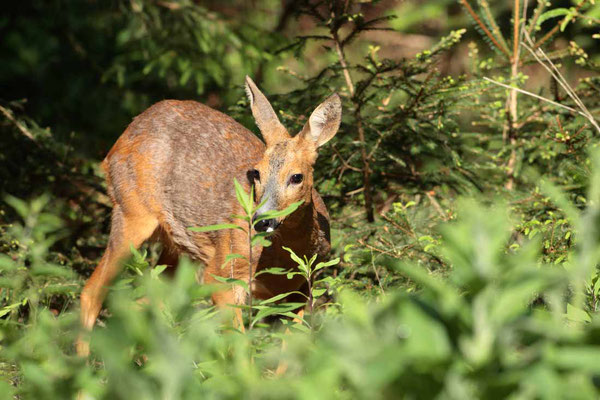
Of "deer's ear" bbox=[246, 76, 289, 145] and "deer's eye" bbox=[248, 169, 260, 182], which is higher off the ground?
"deer's ear" bbox=[246, 76, 289, 145]

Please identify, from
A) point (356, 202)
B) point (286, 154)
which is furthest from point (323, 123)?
point (356, 202)

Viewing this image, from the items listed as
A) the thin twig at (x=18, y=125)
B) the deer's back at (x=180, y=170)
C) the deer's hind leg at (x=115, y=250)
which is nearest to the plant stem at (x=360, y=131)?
the deer's back at (x=180, y=170)

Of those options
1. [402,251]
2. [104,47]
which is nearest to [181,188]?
[402,251]

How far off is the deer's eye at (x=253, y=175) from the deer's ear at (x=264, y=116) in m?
0.24

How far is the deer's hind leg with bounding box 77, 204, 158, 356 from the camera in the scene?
473 centimetres

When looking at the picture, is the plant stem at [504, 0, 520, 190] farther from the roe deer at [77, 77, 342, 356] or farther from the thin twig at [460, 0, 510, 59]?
the roe deer at [77, 77, 342, 356]

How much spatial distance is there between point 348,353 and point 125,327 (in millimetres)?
439

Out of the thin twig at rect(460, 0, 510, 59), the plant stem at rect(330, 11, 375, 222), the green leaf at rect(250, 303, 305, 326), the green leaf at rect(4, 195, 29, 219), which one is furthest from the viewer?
the thin twig at rect(460, 0, 510, 59)

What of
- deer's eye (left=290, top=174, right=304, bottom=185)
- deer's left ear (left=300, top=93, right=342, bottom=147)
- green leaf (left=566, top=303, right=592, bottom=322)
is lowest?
deer's eye (left=290, top=174, right=304, bottom=185)

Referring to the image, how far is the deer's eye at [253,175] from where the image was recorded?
4621 mm

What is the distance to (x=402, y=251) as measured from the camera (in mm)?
4539

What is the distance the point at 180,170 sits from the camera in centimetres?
516

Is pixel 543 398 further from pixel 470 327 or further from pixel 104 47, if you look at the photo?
pixel 104 47

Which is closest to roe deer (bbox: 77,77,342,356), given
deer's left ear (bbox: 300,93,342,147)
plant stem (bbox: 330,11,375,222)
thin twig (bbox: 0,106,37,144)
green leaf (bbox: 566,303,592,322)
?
deer's left ear (bbox: 300,93,342,147)
